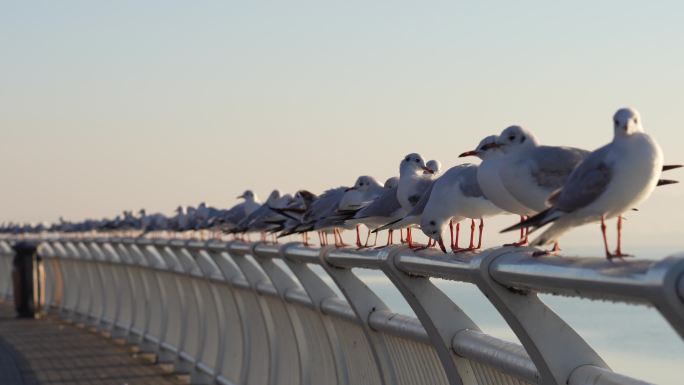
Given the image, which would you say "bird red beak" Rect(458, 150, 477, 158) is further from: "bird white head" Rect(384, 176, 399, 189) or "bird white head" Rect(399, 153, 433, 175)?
"bird white head" Rect(384, 176, 399, 189)

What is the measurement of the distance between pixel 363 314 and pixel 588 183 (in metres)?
2.67

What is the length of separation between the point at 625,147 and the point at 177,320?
41.0 feet

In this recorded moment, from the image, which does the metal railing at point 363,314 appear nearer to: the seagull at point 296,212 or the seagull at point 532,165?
the seagull at point 532,165

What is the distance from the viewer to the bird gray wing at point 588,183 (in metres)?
4.55

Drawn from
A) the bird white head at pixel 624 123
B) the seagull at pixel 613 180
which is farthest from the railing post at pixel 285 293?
the bird white head at pixel 624 123

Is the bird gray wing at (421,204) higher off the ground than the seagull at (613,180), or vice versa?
the seagull at (613,180)

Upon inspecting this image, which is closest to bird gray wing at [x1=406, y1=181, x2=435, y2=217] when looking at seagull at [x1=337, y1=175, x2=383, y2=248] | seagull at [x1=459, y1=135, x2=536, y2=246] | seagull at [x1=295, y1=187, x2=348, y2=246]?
seagull at [x1=337, y1=175, x2=383, y2=248]

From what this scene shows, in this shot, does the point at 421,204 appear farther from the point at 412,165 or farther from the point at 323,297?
the point at 412,165

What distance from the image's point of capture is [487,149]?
6715mm

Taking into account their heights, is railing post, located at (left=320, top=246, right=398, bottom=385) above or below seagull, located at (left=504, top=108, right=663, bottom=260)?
below

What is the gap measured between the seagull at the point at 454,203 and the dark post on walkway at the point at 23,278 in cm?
2040

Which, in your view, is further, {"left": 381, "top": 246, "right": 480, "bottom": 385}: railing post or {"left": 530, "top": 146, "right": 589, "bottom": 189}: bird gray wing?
{"left": 530, "top": 146, "right": 589, "bottom": 189}: bird gray wing

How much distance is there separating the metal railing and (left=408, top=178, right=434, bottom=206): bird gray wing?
988 mm

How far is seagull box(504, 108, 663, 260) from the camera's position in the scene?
4453 mm
